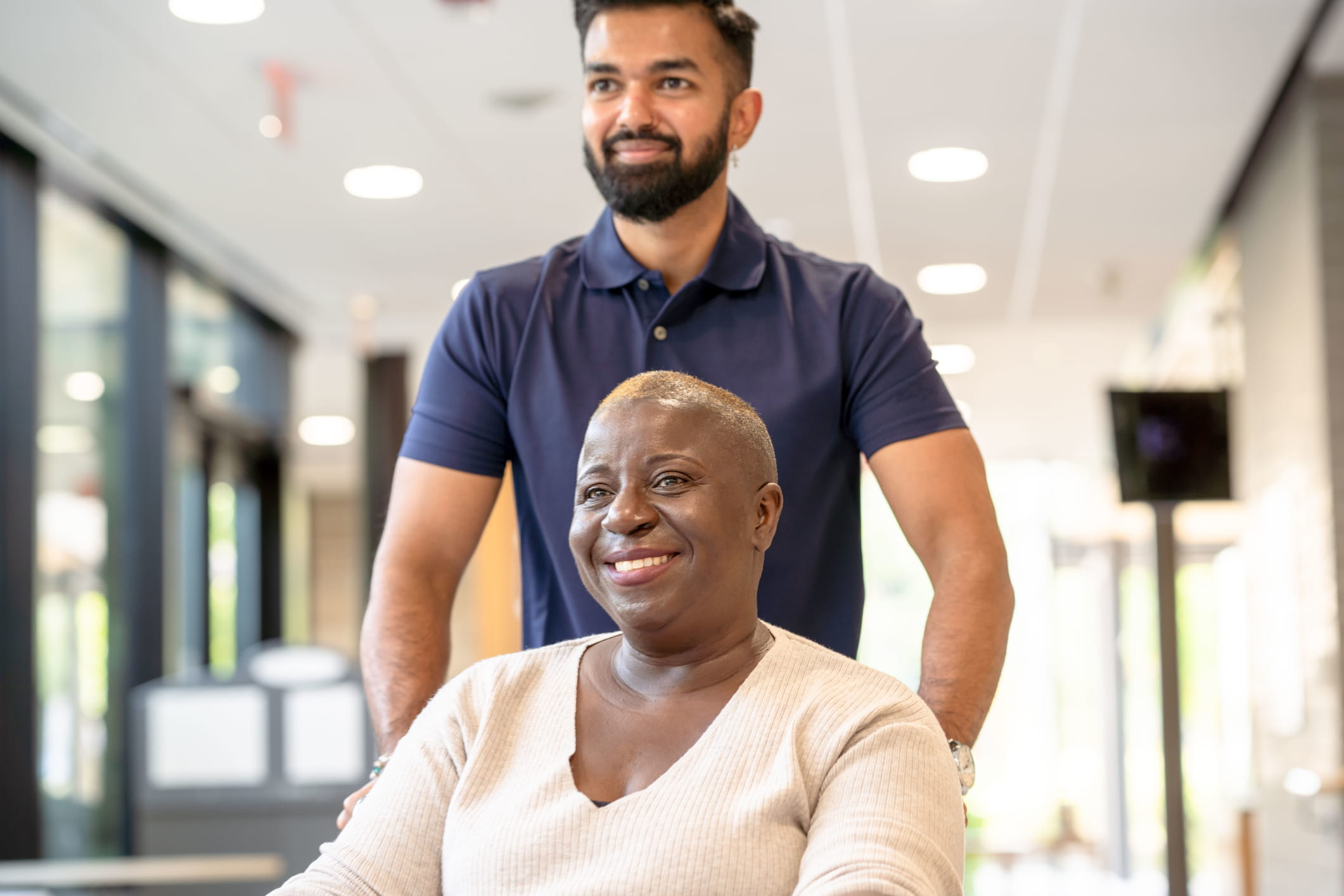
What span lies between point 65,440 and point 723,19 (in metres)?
3.88

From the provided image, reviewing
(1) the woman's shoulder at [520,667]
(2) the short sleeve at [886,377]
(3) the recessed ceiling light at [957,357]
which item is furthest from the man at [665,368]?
(3) the recessed ceiling light at [957,357]

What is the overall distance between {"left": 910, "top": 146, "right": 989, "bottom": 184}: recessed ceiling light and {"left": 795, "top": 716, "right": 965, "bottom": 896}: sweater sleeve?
11.5 feet

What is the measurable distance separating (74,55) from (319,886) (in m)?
3.02

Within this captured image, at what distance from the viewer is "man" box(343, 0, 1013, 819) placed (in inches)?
59.0

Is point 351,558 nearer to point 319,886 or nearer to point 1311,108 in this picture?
point 1311,108

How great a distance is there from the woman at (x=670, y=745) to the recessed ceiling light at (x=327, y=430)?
8613 millimetres

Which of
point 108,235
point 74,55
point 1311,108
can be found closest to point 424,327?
point 108,235

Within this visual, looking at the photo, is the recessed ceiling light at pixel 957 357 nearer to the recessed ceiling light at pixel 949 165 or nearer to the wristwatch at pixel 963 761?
the recessed ceiling light at pixel 949 165

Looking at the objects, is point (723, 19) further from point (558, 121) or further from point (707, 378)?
point (558, 121)

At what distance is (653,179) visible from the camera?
154 cm

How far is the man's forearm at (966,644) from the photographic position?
1377 millimetres

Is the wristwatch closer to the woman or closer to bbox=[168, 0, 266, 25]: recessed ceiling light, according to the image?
the woman

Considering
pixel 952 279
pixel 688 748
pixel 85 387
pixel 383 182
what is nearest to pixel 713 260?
pixel 688 748

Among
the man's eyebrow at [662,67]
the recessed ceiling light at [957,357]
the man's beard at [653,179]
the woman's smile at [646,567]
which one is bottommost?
the woman's smile at [646,567]
